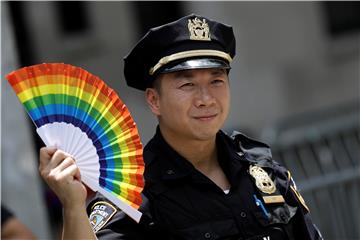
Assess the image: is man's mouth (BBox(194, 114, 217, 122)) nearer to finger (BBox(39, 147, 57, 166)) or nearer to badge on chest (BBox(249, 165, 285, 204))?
badge on chest (BBox(249, 165, 285, 204))

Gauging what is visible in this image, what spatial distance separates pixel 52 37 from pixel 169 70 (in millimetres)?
8778

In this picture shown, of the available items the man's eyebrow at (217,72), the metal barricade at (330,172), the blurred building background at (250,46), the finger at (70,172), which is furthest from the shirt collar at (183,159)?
the blurred building background at (250,46)

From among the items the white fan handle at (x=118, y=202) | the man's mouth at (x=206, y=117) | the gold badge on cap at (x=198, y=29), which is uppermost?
the gold badge on cap at (x=198, y=29)

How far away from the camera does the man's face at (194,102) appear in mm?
2953

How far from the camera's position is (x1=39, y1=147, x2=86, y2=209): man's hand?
2441mm

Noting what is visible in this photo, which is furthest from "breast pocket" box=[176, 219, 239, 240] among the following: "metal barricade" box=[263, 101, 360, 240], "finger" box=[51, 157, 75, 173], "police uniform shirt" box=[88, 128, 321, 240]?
"metal barricade" box=[263, 101, 360, 240]

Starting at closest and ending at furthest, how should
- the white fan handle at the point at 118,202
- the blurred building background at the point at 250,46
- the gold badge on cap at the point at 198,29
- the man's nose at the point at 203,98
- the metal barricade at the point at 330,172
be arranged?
1. the white fan handle at the point at 118,202
2. the man's nose at the point at 203,98
3. the gold badge on cap at the point at 198,29
4. the metal barricade at the point at 330,172
5. the blurred building background at the point at 250,46

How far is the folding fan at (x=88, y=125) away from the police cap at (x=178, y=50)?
364 mm

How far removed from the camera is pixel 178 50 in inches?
119

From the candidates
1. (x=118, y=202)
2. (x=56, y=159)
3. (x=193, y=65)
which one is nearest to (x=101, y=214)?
(x=118, y=202)

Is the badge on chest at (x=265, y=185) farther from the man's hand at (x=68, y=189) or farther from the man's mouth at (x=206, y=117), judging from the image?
the man's hand at (x=68, y=189)

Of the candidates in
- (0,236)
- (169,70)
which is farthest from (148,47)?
(0,236)

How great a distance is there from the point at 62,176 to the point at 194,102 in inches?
26.1

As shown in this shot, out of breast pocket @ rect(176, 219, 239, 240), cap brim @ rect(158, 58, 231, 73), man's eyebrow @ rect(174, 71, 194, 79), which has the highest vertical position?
cap brim @ rect(158, 58, 231, 73)
